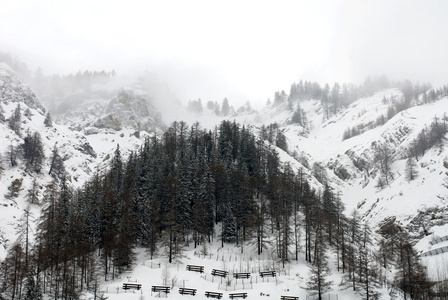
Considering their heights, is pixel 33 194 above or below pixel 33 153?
below

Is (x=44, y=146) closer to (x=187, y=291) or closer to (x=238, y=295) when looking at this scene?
(x=187, y=291)

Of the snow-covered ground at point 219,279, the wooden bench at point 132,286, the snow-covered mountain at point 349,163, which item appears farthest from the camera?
the snow-covered mountain at point 349,163

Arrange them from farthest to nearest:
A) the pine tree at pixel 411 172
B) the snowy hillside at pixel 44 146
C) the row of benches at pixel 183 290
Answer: the pine tree at pixel 411 172, the snowy hillside at pixel 44 146, the row of benches at pixel 183 290

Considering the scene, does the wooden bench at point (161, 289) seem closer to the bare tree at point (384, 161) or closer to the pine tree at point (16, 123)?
the pine tree at point (16, 123)

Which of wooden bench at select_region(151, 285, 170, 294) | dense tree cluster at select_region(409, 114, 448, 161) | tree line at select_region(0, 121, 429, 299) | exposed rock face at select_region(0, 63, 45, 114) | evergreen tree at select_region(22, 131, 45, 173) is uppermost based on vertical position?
exposed rock face at select_region(0, 63, 45, 114)

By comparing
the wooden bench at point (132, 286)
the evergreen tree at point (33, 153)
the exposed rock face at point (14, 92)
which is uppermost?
the exposed rock face at point (14, 92)

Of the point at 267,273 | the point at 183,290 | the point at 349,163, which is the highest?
the point at 349,163

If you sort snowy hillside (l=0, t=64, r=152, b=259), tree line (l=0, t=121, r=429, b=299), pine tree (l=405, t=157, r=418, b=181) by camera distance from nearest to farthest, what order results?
tree line (l=0, t=121, r=429, b=299)
snowy hillside (l=0, t=64, r=152, b=259)
pine tree (l=405, t=157, r=418, b=181)

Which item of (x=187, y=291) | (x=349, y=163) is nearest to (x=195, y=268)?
(x=187, y=291)

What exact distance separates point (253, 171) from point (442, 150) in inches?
2950

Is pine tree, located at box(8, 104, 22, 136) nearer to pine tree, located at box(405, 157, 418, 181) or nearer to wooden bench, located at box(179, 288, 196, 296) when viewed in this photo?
wooden bench, located at box(179, 288, 196, 296)

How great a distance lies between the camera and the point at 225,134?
100000mm

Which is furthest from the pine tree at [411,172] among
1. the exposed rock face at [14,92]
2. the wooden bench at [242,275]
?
the exposed rock face at [14,92]

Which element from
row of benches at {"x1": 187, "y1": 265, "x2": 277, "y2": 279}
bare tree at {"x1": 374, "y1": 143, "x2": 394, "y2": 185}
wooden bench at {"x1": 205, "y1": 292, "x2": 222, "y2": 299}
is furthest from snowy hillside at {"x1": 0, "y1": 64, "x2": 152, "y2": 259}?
bare tree at {"x1": 374, "y1": 143, "x2": 394, "y2": 185}
